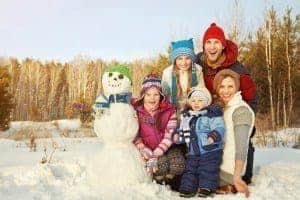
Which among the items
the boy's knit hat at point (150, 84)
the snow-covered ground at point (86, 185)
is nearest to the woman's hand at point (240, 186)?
the snow-covered ground at point (86, 185)

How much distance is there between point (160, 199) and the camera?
4004 mm

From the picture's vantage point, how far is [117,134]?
4359 mm

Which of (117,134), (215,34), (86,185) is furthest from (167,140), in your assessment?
(215,34)

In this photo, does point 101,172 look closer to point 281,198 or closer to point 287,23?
point 281,198

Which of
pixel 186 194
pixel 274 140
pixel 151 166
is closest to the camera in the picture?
pixel 186 194

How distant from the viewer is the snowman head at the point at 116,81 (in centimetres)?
455

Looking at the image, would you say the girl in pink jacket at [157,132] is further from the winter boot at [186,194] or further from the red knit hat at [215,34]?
the red knit hat at [215,34]

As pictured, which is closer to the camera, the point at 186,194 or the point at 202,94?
the point at 186,194

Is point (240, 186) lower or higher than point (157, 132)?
lower

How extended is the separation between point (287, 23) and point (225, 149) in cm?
1672

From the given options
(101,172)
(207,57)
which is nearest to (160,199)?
(101,172)

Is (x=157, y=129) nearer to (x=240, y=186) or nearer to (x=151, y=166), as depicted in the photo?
(x=151, y=166)

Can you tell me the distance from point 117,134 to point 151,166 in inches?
17.7

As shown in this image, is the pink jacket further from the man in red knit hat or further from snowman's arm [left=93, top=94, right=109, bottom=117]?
the man in red knit hat
